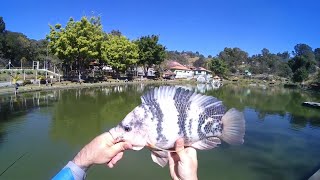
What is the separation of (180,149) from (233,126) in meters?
0.26

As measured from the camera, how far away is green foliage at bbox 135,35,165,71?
147 ft

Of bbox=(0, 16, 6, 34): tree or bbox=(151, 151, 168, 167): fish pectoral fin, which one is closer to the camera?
bbox=(151, 151, 168, 167): fish pectoral fin

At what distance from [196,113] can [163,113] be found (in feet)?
0.48

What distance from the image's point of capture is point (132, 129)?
138 centimetres

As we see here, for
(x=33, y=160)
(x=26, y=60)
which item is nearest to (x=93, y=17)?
(x=26, y=60)

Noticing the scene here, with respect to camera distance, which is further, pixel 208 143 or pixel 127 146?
pixel 208 143

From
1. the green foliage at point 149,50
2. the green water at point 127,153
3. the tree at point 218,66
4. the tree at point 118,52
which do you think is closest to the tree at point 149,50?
the green foliage at point 149,50

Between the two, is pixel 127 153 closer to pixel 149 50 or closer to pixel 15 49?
pixel 15 49

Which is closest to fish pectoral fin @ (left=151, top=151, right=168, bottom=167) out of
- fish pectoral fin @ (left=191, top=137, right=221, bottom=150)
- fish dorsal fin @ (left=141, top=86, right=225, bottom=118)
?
fish pectoral fin @ (left=191, top=137, right=221, bottom=150)

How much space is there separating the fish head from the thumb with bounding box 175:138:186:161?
0.55ft

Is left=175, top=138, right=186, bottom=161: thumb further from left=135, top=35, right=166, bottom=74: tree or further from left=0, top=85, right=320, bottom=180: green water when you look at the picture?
left=135, top=35, right=166, bottom=74: tree

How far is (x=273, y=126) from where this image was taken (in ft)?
46.3

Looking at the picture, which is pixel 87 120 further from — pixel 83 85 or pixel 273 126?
pixel 83 85

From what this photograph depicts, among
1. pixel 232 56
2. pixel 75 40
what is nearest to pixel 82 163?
pixel 75 40
